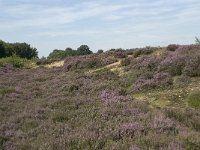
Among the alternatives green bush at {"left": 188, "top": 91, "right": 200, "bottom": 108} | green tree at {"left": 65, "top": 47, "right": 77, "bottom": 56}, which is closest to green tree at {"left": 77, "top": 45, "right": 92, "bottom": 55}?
green tree at {"left": 65, "top": 47, "right": 77, "bottom": 56}

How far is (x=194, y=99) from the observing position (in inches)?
515

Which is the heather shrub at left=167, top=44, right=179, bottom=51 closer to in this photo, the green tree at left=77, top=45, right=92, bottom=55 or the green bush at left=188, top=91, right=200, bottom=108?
the green bush at left=188, top=91, right=200, bottom=108

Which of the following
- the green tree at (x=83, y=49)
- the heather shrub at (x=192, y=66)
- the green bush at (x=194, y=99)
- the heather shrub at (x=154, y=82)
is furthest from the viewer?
the green tree at (x=83, y=49)

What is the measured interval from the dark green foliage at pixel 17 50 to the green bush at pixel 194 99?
169ft

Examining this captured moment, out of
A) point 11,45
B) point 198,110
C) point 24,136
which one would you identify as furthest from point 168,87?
point 11,45

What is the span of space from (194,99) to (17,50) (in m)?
59.3

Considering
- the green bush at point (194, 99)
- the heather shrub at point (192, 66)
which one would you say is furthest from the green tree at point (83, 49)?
the green bush at point (194, 99)

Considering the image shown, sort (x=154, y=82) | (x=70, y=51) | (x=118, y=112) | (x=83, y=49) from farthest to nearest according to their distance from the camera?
(x=83, y=49), (x=70, y=51), (x=154, y=82), (x=118, y=112)

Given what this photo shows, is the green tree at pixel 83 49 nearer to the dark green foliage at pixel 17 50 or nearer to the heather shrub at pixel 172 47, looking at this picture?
the dark green foliage at pixel 17 50

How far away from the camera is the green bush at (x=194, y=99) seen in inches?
500

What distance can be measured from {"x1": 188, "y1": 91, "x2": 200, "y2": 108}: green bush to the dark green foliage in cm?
5153

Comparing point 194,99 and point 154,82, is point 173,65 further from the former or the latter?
point 194,99

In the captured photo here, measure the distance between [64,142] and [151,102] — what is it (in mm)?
5610

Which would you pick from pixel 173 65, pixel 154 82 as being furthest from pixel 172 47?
pixel 154 82
